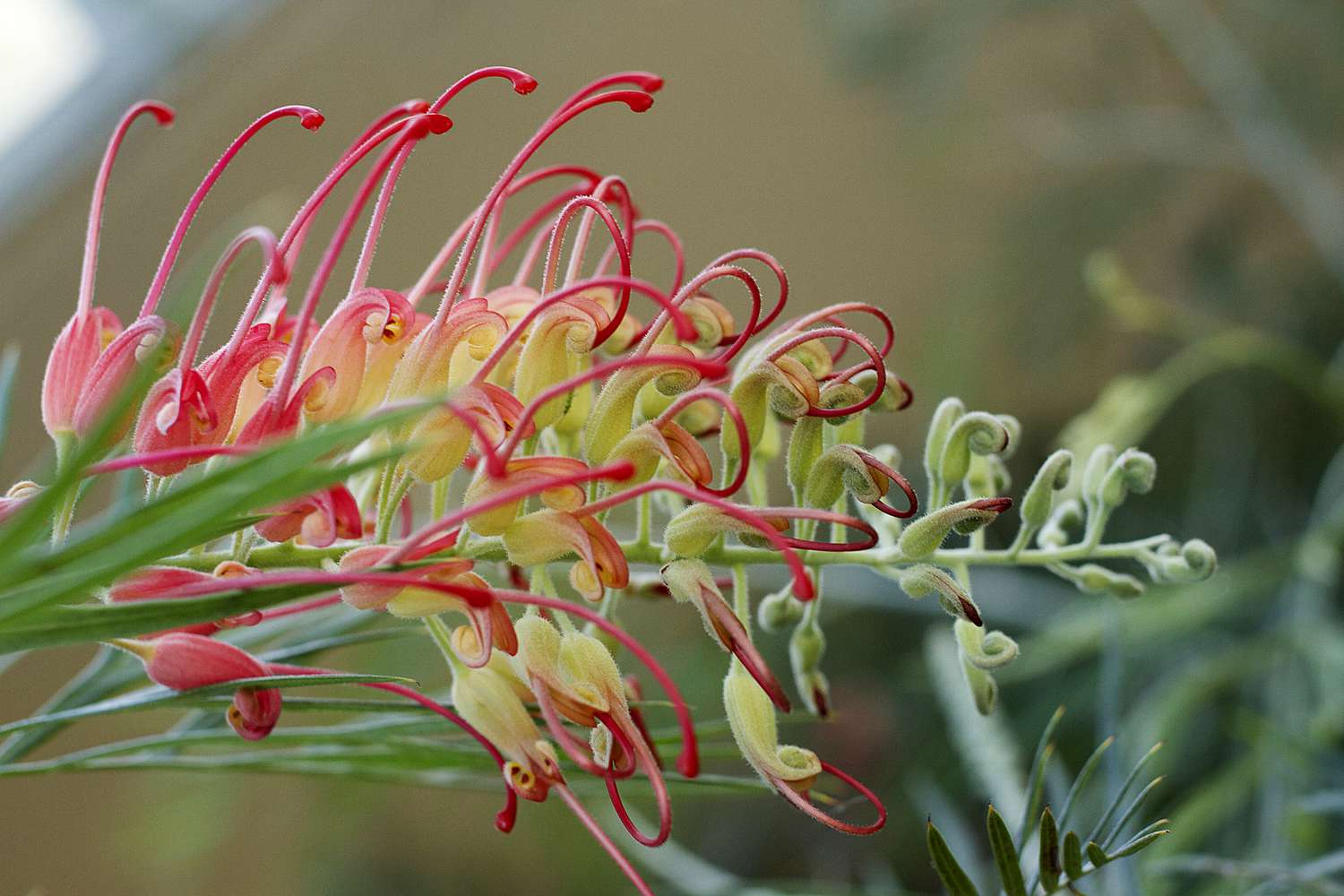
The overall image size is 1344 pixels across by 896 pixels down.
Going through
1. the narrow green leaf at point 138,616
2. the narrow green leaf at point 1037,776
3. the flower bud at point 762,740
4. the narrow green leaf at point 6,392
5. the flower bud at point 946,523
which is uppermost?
the narrow green leaf at point 6,392

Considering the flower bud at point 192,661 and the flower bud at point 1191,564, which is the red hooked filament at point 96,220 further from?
the flower bud at point 1191,564

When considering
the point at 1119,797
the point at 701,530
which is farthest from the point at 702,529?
the point at 1119,797

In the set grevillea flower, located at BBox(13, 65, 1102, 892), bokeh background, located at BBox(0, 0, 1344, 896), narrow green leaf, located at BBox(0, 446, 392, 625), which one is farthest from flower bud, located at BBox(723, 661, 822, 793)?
bokeh background, located at BBox(0, 0, 1344, 896)

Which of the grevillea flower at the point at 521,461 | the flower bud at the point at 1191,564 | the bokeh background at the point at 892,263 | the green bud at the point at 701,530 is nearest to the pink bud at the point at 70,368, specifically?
the grevillea flower at the point at 521,461

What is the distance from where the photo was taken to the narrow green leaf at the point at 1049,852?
0.21 m

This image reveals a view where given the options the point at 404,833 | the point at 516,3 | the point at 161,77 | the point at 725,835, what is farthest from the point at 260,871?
the point at 516,3

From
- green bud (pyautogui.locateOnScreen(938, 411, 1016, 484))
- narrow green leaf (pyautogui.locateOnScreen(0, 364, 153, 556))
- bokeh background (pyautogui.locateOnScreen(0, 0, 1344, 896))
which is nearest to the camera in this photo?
narrow green leaf (pyautogui.locateOnScreen(0, 364, 153, 556))

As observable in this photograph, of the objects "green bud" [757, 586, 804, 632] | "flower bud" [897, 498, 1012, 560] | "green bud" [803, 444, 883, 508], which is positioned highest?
"green bud" [803, 444, 883, 508]

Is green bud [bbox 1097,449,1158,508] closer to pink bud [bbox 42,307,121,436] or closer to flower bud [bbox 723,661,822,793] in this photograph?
flower bud [bbox 723,661,822,793]

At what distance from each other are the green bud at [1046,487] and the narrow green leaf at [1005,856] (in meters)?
0.07

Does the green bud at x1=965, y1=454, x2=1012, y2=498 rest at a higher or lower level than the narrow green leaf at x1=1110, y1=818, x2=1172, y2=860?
higher

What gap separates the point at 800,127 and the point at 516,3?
406 mm

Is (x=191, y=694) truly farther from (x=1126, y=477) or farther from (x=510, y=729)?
(x=1126, y=477)

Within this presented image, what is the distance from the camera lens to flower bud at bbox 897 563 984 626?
0.21 m
